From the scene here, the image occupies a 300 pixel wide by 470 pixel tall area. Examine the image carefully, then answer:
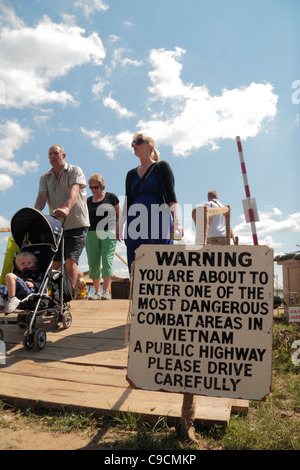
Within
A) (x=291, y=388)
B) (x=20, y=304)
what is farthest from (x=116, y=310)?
(x=291, y=388)

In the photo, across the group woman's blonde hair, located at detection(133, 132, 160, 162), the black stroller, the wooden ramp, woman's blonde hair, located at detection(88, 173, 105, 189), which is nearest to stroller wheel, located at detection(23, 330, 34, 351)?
the wooden ramp

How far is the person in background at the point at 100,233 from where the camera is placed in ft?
19.1

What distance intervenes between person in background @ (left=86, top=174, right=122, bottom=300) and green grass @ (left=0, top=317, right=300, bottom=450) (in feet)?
11.1

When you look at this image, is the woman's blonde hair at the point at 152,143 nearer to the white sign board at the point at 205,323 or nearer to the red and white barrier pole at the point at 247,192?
the white sign board at the point at 205,323

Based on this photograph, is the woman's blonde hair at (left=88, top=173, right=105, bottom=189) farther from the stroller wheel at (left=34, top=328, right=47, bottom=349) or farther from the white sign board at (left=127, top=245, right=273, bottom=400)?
the white sign board at (left=127, top=245, right=273, bottom=400)

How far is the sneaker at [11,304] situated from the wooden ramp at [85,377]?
1.54 ft

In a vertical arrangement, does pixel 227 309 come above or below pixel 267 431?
above

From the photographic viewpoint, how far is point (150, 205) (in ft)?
12.6

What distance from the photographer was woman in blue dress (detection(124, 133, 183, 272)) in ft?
12.5

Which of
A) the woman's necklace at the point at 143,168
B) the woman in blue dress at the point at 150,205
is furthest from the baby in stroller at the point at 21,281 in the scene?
the woman's necklace at the point at 143,168

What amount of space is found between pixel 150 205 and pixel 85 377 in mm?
1787

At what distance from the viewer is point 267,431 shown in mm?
2137
